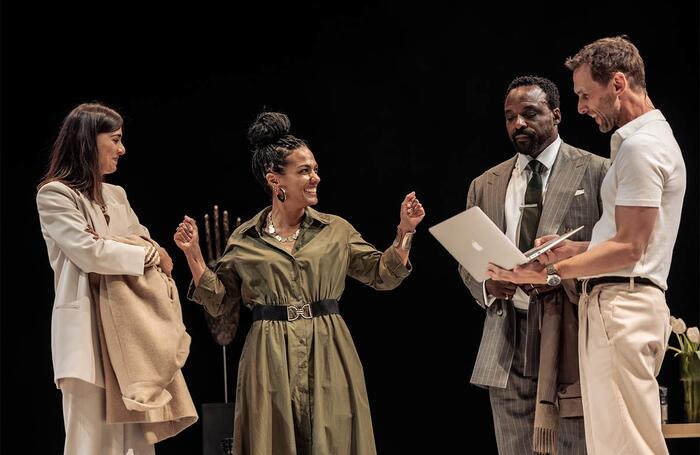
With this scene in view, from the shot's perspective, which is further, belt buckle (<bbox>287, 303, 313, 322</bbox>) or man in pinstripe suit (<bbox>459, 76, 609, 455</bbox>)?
belt buckle (<bbox>287, 303, 313, 322</bbox>)

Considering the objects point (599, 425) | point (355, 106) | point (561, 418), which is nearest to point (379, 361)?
point (355, 106)

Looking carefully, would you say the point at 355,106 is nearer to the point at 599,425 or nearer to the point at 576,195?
the point at 576,195

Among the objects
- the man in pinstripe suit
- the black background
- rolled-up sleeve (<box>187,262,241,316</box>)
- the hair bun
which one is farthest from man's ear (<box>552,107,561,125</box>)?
rolled-up sleeve (<box>187,262,241,316</box>)

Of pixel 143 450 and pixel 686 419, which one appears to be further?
pixel 686 419

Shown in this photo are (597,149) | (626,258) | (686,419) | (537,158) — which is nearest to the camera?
(626,258)

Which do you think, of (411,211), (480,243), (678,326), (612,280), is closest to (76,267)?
(411,211)

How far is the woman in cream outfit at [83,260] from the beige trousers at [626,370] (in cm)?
162

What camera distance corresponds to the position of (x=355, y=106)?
5105 millimetres

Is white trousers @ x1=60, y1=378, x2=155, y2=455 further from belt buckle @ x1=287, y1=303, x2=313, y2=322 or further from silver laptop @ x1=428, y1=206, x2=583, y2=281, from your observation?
silver laptop @ x1=428, y1=206, x2=583, y2=281

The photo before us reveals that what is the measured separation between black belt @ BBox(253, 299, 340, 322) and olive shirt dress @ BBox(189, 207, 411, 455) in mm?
16

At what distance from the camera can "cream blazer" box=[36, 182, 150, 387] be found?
132 inches

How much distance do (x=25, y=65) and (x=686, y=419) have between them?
12.2ft

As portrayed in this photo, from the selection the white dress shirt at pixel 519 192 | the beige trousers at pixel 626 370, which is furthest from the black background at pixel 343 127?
the beige trousers at pixel 626 370

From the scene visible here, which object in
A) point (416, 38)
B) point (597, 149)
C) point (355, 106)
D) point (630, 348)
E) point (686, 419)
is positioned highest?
point (416, 38)
